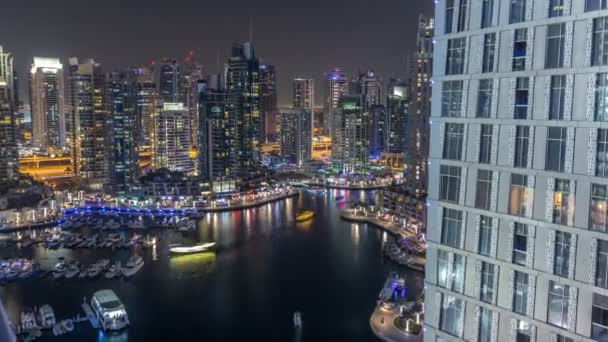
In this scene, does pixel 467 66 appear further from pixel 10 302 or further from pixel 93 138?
pixel 93 138

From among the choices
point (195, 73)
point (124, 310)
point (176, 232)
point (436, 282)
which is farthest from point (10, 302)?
point (195, 73)

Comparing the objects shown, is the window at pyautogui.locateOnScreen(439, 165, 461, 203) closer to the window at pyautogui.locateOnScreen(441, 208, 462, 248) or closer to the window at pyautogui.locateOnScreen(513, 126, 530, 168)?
the window at pyautogui.locateOnScreen(441, 208, 462, 248)

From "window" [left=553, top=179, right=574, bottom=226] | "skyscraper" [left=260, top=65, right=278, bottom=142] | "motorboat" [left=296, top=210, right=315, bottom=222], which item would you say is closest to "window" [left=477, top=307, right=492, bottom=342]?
"window" [left=553, top=179, right=574, bottom=226]

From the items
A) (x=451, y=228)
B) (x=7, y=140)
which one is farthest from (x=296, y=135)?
(x=451, y=228)

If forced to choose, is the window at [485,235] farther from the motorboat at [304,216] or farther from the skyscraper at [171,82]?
the skyscraper at [171,82]

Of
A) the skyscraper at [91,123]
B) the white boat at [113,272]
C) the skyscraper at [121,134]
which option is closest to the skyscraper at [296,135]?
the skyscraper at [121,134]

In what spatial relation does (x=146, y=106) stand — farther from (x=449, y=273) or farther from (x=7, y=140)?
(x=449, y=273)
